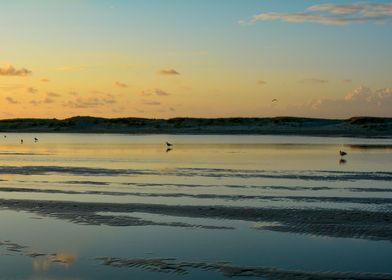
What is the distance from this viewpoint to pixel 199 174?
3231 cm

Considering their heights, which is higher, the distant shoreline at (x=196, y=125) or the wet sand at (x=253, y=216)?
the distant shoreline at (x=196, y=125)

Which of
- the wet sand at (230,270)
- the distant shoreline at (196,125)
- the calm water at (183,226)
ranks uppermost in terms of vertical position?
the distant shoreline at (196,125)

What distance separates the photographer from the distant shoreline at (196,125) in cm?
13300

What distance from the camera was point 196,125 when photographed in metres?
154

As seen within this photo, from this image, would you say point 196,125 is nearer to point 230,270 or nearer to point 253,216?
point 253,216

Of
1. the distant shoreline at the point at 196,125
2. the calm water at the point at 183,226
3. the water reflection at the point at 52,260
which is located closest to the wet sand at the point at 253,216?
the calm water at the point at 183,226

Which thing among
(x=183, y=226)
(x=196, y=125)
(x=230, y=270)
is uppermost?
(x=196, y=125)

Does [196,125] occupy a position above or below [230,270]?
above

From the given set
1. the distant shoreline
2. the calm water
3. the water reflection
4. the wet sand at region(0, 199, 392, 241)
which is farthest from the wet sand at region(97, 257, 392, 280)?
the distant shoreline

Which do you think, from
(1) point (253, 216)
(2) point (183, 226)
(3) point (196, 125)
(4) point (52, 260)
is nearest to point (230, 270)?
(4) point (52, 260)

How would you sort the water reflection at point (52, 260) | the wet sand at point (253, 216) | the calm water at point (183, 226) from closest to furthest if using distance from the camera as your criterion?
the water reflection at point (52, 260)
the calm water at point (183, 226)
the wet sand at point (253, 216)

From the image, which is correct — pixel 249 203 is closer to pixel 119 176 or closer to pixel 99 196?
pixel 99 196

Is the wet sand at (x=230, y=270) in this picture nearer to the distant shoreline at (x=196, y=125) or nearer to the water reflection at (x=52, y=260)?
the water reflection at (x=52, y=260)

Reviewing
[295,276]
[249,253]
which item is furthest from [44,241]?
[295,276]
